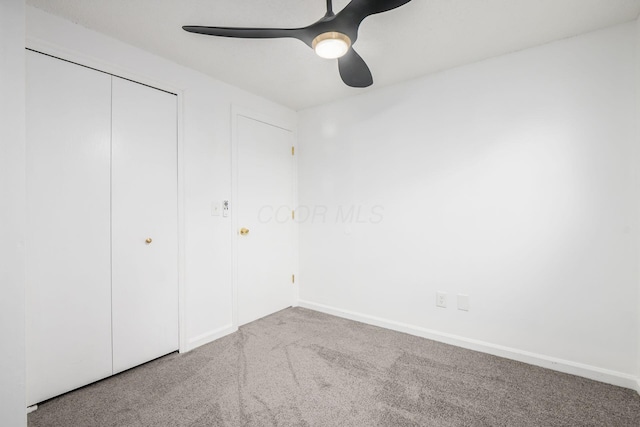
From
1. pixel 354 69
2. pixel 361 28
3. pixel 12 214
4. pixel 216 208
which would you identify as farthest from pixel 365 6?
pixel 216 208

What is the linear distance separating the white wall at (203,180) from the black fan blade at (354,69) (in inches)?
52.8

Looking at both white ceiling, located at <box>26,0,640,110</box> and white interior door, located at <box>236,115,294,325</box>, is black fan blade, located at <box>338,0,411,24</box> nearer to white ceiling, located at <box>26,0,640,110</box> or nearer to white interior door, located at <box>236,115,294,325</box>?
white ceiling, located at <box>26,0,640,110</box>

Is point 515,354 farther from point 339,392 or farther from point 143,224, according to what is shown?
point 143,224

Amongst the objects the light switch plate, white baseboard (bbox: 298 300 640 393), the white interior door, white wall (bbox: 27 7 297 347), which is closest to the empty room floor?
white baseboard (bbox: 298 300 640 393)

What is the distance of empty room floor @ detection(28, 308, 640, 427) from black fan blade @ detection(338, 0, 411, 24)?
6.77ft

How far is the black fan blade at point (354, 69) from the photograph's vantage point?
67.4 inches

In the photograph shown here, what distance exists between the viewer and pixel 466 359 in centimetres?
225

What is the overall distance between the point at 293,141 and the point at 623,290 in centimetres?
313

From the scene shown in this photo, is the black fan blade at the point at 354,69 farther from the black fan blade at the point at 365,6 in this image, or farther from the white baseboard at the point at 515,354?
the white baseboard at the point at 515,354

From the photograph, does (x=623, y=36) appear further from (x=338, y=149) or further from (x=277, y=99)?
(x=277, y=99)

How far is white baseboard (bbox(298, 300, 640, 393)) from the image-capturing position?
1.91 m

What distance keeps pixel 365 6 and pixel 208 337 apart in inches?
105

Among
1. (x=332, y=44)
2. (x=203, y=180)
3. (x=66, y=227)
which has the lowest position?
(x=66, y=227)

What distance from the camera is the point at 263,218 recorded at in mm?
3154
